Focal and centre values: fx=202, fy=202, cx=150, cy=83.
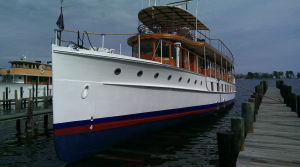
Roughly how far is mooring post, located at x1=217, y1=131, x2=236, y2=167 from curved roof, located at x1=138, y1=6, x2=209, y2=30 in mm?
6722

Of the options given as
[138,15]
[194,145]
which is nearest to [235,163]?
[194,145]

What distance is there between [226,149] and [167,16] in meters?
8.56

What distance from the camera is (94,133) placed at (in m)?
5.42

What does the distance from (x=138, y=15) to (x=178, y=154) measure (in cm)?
748

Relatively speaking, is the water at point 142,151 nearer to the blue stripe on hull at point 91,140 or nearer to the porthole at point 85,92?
the blue stripe on hull at point 91,140

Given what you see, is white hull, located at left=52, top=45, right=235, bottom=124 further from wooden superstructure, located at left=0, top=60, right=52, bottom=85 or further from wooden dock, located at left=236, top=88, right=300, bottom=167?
wooden superstructure, located at left=0, top=60, right=52, bottom=85

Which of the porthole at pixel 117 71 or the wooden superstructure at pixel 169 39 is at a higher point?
the wooden superstructure at pixel 169 39

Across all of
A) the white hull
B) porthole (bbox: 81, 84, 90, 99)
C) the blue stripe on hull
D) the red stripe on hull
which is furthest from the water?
porthole (bbox: 81, 84, 90, 99)

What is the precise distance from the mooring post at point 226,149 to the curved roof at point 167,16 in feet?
22.1

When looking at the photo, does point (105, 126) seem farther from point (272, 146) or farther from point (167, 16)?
point (167, 16)

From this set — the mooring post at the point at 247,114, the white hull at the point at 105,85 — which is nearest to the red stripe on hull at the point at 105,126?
the white hull at the point at 105,85

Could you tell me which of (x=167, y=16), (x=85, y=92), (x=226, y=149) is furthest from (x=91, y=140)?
(x=167, y=16)

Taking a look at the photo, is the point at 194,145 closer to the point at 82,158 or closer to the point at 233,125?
the point at 233,125

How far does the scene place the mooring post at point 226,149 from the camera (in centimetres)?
381
